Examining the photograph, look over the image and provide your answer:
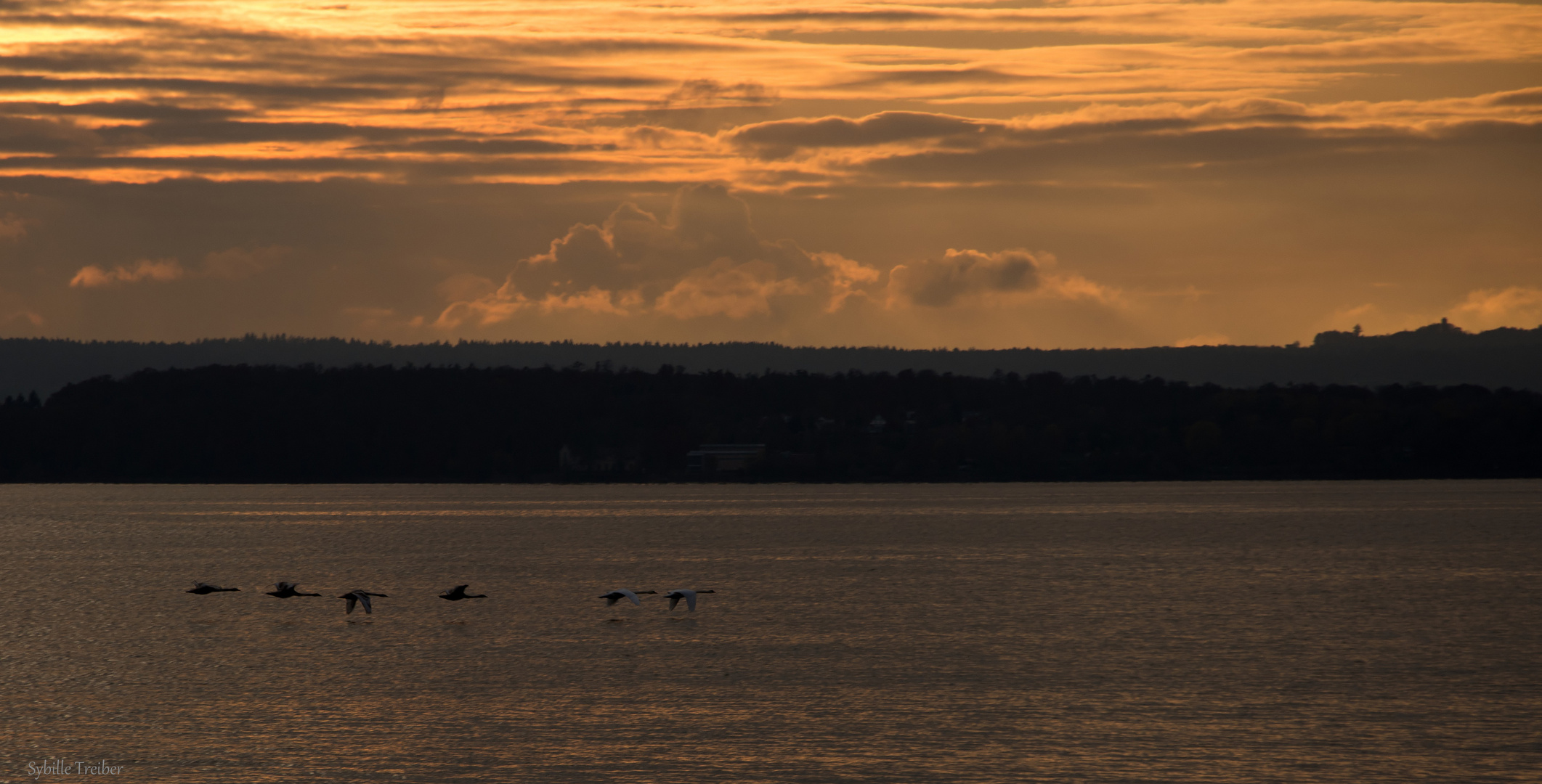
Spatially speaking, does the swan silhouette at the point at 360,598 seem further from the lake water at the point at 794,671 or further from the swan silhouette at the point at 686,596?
the swan silhouette at the point at 686,596

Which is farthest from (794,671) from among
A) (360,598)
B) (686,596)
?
(360,598)

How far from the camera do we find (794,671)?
5009cm

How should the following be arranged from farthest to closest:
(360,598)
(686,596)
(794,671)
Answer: (686,596), (360,598), (794,671)

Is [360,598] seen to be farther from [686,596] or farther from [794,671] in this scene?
[794,671]

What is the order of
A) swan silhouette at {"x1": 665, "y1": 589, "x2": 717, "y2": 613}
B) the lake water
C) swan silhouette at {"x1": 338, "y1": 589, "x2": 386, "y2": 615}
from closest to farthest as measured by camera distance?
1. the lake water
2. swan silhouette at {"x1": 338, "y1": 589, "x2": 386, "y2": 615}
3. swan silhouette at {"x1": 665, "y1": 589, "x2": 717, "y2": 613}

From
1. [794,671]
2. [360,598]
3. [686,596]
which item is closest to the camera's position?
[794,671]

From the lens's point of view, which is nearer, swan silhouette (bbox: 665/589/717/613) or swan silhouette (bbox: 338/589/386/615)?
swan silhouette (bbox: 338/589/386/615)

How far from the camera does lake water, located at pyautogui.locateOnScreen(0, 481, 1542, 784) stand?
36.1 m

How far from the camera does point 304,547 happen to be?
434 feet

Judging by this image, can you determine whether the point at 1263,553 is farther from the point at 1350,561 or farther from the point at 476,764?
the point at 476,764

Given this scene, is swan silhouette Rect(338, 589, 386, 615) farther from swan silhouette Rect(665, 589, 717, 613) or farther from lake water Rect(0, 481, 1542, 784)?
swan silhouette Rect(665, 589, 717, 613)

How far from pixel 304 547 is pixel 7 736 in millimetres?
95023

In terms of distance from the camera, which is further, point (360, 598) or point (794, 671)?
point (360, 598)

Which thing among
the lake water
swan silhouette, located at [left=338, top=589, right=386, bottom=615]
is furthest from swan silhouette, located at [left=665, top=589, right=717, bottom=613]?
swan silhouette, located at [left=338, top=589, right=386, bottom=615]
